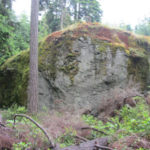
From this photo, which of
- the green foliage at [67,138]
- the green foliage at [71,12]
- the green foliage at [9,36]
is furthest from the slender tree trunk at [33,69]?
the green foliage at [71,12]

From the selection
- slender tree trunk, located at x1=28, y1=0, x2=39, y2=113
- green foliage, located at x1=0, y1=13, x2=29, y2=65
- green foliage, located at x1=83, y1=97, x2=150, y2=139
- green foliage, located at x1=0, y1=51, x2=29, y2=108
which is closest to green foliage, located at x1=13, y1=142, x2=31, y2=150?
green foliage, located at x1=83, y1=97, x2=150, y2=139

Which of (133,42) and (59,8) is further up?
(59,8)

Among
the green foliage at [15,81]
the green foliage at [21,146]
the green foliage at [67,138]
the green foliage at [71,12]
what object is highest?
the green foliage at [71,12]

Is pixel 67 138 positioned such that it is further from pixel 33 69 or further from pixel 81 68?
pixel 81 68

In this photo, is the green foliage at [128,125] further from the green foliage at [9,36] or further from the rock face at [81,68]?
the green foliage at [9,36]

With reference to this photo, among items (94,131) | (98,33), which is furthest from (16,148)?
(98,33)

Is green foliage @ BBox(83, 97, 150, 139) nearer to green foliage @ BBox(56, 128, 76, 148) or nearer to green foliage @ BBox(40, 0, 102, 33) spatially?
green foliage @ BBox(56, 128, 76, 148)

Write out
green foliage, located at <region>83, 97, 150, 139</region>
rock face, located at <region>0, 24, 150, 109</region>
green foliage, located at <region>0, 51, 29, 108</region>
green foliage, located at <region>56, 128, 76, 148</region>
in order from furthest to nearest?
green foliage, located at <region>0, 51, 29, 108</region> < rock face, located at <region>0, 24, 150, 109</region> < green foliage, located at <region>56, 128, 76, 148</region> < green foliage, located at <region>83, 97, 150, 139</region>

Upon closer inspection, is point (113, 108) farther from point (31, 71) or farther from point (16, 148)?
point (16, 148)

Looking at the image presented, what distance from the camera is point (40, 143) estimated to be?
418 cm

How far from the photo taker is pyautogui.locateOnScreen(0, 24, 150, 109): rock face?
9.72 m

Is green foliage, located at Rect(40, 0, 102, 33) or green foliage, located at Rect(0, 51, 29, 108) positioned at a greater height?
green foliage, located at Rect(40, 0, 102, 33)

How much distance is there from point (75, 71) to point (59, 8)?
659 inches

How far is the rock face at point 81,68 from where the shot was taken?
9719 mm
